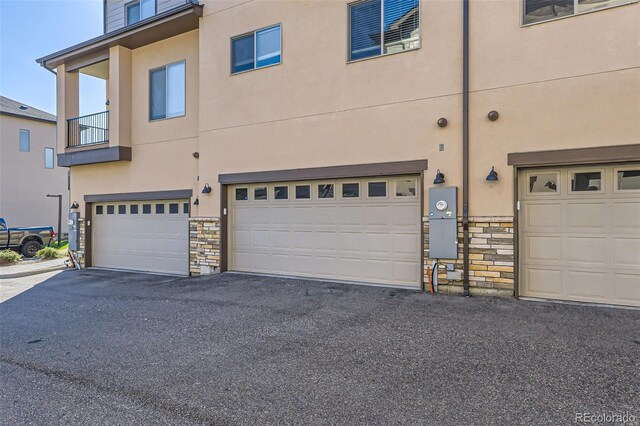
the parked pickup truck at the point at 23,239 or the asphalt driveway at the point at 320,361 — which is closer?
the asphalt driveway at the point at 320,361

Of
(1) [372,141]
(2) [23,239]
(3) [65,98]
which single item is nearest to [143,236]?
(3) [65,98]

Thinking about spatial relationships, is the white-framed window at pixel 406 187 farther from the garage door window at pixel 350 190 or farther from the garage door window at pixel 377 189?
the garage door window at pixel 350 190

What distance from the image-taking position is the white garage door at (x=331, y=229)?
745 cm

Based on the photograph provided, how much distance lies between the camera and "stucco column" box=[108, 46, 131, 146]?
35.5ft

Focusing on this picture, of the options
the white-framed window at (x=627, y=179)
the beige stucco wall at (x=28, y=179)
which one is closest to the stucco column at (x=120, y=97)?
the white-framed window at (x=627, y=179)

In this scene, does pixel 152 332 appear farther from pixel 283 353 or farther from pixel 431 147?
pixel 431 147

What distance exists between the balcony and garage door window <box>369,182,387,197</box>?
27.1ft

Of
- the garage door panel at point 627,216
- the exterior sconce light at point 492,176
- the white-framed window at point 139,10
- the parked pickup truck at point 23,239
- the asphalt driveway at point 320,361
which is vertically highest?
the white-framed window at point 139,10

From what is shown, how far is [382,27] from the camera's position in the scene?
7594 millimetres

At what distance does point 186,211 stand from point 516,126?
26.3ft

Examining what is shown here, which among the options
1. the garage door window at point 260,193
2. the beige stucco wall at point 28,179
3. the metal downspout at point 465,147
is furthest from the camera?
the beige stucco wall at point 28,179

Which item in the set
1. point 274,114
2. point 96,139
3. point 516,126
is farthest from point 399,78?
point 96,139

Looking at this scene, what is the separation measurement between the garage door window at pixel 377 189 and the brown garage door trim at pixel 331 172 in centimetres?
25

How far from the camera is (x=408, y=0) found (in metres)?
7.33
